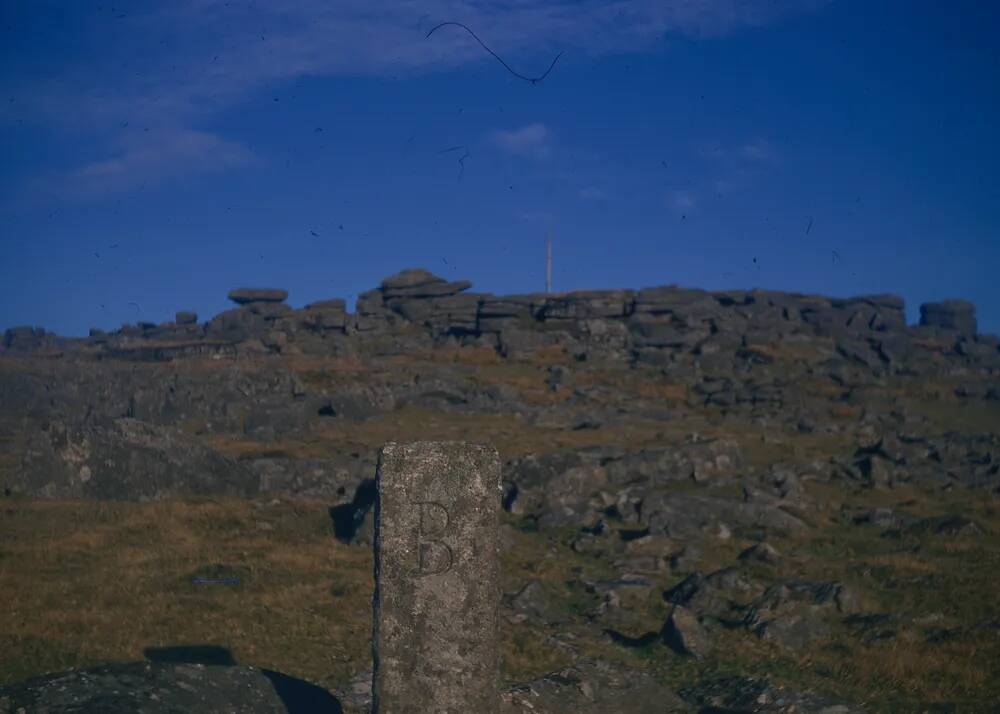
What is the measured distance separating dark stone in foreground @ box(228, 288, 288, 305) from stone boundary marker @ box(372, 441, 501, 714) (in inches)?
2799

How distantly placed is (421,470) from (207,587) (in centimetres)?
703

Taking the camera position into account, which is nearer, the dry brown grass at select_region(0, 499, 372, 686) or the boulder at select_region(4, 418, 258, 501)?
the dry brown grass at select_region(0, 499, 372, 686)

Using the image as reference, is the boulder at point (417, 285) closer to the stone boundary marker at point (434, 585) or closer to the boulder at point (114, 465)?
the boulder at point (114, 465)

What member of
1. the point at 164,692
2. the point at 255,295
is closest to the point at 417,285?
the point at 255,295

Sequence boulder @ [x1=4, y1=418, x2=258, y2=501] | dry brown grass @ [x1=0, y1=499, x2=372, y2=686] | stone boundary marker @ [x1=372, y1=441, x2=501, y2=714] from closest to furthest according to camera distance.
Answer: stone boundary marker @ [x1=372, y1=441, x2=501, y2=714], dry brown grass @ [x1=0, y1=499, x2=372, y2=686], boulder @ [x1=4, y1=418, x2=258, y2=501]

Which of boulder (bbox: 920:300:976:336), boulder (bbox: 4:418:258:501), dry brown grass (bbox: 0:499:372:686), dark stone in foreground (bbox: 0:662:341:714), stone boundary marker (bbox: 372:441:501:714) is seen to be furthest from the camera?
boulder (bbox: 920:300:976:336)

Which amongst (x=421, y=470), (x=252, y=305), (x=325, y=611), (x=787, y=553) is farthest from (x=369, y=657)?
(x=252, y=305)

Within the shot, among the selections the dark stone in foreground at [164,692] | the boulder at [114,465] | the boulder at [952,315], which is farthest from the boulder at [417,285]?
the dark stone in foreground at [164,692]

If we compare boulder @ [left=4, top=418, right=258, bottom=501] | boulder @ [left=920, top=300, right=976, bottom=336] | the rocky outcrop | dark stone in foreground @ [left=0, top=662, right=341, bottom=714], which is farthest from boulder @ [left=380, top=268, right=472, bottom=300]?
dark stone in foreground @ [left=0, top=662, right=341, bottom=714]

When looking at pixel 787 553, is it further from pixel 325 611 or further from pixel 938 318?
pixel 938 318

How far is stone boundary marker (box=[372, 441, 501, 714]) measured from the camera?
683 cm

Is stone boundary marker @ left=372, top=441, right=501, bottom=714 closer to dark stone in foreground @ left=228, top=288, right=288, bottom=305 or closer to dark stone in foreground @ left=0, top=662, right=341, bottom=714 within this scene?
dark stone in foreground @ left=0, top=662, right=341, bottom=714

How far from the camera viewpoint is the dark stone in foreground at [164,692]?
6641 mm

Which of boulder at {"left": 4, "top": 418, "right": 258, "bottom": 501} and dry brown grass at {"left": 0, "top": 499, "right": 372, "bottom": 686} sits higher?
boulder at {"left": 4, "top": 418, "right": 258, "bottom": 501}
